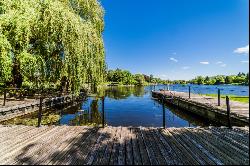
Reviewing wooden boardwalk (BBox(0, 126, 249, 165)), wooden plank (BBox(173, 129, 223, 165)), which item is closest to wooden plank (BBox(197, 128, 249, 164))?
wooden boardwalk (BBox(0, 126, 249, 165))

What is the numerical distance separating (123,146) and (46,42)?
1248cm

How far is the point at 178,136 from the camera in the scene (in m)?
7.34

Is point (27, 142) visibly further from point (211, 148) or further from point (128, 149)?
point (211, 148)

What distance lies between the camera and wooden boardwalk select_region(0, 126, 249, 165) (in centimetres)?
529

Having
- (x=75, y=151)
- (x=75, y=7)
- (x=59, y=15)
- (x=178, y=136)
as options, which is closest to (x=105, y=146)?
(x=75, y=151)

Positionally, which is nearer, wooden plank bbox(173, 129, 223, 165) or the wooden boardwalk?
wooden plank bbox(173, 129, 223, 165)

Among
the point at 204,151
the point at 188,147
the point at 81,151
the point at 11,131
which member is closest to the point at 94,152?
the point at 81,151

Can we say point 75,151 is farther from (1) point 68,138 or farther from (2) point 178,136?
(2) point 178,136

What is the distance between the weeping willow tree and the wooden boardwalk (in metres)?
8.38

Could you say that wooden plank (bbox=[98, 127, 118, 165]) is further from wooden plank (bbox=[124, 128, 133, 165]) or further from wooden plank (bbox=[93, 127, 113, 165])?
wooden plank (bbox=[124, 128, 133, 165])

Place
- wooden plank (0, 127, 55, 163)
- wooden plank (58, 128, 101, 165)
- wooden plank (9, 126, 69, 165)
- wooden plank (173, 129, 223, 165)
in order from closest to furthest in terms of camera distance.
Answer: wooden plank (173, 129, 223, 165) < wooden plank (58, 128, 101, 165) < wooden plank (9, 126, 69, 165) < wooden plank (0, 127, 55, 163)

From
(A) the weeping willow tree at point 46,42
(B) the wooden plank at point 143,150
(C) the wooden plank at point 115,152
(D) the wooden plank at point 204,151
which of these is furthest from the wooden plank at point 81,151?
(A) the weeping willow tree at point 46,42

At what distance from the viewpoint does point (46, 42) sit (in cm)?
1672

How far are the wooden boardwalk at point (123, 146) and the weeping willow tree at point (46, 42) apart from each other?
8.38 meters
